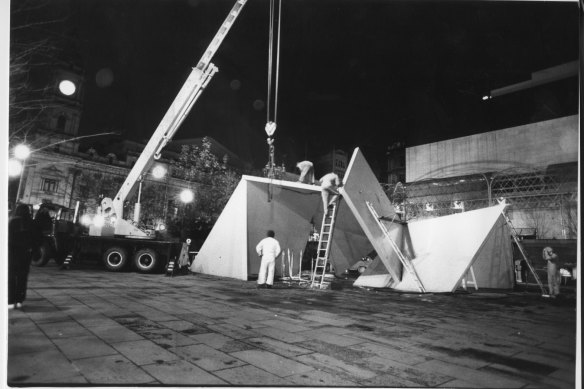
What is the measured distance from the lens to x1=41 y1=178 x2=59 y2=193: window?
20761 mm

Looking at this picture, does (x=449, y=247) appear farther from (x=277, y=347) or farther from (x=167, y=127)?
(x=167, y=127)

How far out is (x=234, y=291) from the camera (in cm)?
632

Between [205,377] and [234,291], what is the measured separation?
401 cm

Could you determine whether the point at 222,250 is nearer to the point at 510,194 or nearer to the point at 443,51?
the point at 443,51

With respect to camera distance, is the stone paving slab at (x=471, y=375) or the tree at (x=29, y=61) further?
the tree at (x=29, y=61)

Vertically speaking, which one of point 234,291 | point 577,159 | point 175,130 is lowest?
point 234,291

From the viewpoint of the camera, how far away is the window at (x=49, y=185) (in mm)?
20761

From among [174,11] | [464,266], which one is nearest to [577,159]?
[464,266]

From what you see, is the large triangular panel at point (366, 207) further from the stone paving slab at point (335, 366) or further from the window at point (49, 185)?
the window at point (49, 185)

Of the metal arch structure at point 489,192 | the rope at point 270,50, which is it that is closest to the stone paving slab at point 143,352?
the rope at point 270,50

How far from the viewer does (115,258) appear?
393 inches

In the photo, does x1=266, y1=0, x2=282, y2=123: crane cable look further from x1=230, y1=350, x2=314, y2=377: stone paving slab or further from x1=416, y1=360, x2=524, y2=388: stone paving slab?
x1=416, y1=360, x2=524, y2=388: stone paving slab

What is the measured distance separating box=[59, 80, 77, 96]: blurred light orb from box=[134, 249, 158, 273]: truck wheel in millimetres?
5096

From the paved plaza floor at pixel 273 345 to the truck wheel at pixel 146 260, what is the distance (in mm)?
4905
